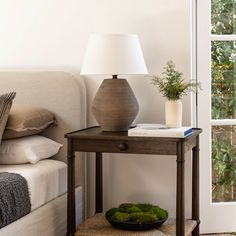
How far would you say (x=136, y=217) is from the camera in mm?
2533

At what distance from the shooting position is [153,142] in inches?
94.1

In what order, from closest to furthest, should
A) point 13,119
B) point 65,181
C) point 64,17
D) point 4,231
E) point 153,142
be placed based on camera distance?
point 4,231 < point 153,142 < point 13,119 < point 65,181 < point 64,17

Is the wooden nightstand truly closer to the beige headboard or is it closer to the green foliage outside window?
the beige headboard

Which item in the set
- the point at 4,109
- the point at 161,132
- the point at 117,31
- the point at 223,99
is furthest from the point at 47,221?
the point at 223,99

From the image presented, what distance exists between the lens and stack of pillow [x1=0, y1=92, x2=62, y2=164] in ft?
8.09

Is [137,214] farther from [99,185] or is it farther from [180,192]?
[99,185]

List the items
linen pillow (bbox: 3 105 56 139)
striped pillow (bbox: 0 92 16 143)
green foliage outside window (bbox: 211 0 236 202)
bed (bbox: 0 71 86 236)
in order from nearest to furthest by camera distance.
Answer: striped pillow (bbox: 0 92 16 143) < linen pillow (bbox: 3 105 56 139) < bed (bbox: 0 71 86 236) < green foliage outside window (bbox: 211 0 236 202)

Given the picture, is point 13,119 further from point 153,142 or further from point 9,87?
point 153,142

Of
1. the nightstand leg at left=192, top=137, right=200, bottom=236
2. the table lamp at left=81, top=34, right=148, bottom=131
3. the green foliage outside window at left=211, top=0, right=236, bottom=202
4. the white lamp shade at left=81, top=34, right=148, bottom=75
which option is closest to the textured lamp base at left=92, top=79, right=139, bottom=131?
the table lamp at left=81, top=34, right=148, bottom=131

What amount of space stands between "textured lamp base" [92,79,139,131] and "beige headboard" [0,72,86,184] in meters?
0.28

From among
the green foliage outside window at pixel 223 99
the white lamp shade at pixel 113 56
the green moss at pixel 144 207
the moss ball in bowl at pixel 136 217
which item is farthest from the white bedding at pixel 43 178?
the green foliage outside window at pixel 223 99

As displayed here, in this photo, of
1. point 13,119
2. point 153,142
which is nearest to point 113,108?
point 153,142

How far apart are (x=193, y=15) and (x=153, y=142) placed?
962mm

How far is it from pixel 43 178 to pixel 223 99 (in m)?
1.21
